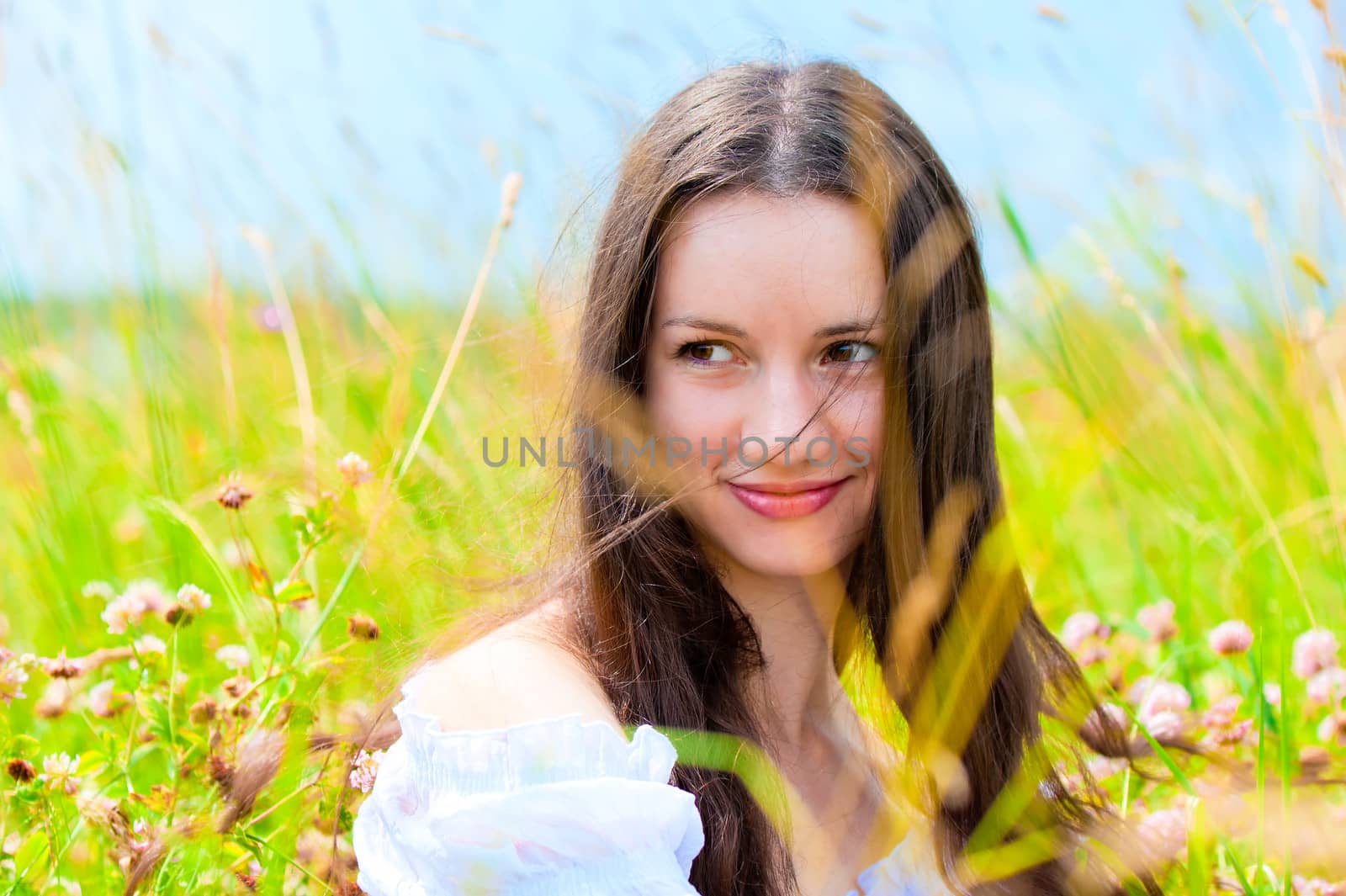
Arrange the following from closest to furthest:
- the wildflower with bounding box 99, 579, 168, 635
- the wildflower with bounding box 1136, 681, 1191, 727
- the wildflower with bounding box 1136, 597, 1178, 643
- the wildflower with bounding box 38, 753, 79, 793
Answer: the wildflower with bounding box 38, 753, 79, 793 → the wildflower with bounding box 99, 579, 168, 635 → the wildflower with bounding box 1136, 681, 1191, 727 → the wildflower with bounding box 1136, 597, 1178, 643

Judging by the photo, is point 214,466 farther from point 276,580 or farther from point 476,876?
point 476,876

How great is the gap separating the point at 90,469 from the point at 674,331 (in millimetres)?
1557

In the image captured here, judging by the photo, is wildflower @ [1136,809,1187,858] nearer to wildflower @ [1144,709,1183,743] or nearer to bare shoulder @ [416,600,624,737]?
wildflower @ [1144,709,1183,743]

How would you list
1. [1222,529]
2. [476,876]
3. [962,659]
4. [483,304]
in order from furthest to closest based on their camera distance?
1. [483,304]
2. [1222,529]
3. [962,659]
4. [476,876]

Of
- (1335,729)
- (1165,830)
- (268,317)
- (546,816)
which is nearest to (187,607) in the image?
(546,816)

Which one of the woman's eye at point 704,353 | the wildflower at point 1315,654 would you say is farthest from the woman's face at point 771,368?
the wildflower at point 1315,654

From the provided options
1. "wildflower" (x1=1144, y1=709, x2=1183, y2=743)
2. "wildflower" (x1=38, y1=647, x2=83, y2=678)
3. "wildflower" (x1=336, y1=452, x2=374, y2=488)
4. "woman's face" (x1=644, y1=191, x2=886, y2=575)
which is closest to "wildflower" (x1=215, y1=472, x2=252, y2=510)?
"wildflower" (x1=336, y1=452, x2=374, y2=488)

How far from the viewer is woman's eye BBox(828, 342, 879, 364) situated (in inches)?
54.0

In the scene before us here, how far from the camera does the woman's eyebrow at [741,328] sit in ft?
4.33

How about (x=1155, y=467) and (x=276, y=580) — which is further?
(x=276, y=580)

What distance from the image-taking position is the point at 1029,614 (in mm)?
1740

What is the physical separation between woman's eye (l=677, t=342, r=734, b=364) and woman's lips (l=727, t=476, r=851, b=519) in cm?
15

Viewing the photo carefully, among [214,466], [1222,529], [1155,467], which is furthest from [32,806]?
[1222,529]

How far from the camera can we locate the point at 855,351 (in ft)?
4.52
